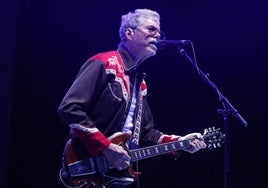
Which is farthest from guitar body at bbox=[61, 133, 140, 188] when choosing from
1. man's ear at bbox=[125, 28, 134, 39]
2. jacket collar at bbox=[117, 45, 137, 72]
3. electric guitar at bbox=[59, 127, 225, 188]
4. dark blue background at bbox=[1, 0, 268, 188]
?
dark blue background at bbox=[1, 0, 268, 188]

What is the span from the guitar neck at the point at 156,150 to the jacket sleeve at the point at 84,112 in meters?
0.29

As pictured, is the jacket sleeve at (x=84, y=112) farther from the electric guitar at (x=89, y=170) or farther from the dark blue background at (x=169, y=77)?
the dark blue background at (x=169, y=77)

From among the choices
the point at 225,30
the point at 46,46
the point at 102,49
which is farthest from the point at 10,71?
the point at 225,30

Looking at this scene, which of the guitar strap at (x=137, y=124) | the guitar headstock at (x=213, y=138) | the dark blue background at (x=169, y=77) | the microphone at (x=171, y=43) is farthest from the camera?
the dark blue background at (x=169, y=77)

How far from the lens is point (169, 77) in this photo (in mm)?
4012

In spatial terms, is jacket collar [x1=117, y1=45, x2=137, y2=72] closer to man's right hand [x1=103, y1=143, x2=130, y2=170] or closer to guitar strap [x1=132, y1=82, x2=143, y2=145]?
guitar strap [x1=132, y1=82, x2=143, y2=145]

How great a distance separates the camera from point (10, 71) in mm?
3236

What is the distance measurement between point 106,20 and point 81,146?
1858 mm

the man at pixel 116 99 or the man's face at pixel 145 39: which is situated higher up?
the man's face at pixel 145 39

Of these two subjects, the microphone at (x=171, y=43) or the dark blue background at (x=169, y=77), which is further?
the dark blue background at (x=169, y=77)

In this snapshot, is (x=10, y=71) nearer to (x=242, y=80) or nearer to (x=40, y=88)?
(x=40, y=88)

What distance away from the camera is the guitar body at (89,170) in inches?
87.4

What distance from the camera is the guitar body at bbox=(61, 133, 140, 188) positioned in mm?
2219

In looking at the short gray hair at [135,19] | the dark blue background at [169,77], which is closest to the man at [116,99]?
the short gray hair at [135,19]
